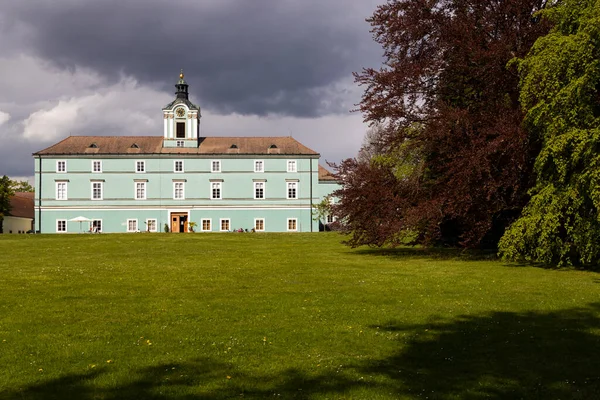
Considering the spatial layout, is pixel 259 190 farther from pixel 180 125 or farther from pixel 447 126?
pixel 447 126

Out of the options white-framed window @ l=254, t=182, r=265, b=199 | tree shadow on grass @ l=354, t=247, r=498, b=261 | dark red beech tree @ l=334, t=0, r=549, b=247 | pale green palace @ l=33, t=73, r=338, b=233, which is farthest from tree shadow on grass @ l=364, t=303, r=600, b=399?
white-framed window @ l=254, t=182, r=265, b=199

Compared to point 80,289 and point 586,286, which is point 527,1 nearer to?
point 586,286

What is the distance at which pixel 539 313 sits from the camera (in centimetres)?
1059

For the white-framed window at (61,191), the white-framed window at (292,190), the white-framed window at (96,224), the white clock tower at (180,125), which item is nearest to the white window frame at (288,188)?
the white-framed window at (292,190)

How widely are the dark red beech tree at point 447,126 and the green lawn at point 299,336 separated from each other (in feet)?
15.6

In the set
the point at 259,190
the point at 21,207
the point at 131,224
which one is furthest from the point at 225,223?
the point at 21,207

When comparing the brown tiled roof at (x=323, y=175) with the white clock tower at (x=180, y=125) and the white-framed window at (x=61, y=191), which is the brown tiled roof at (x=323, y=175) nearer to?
the white clock tower at (x=180, y=125)

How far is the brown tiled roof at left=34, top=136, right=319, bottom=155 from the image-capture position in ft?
211

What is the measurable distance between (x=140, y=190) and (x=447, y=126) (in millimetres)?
49832

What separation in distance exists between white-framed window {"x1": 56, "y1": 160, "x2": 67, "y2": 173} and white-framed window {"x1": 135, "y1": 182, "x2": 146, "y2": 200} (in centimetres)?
861

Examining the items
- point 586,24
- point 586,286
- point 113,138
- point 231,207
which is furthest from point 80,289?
point 113,138

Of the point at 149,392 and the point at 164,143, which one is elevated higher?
the point at 164,143

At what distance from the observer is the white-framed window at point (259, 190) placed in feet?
213

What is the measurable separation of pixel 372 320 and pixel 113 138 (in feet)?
205
